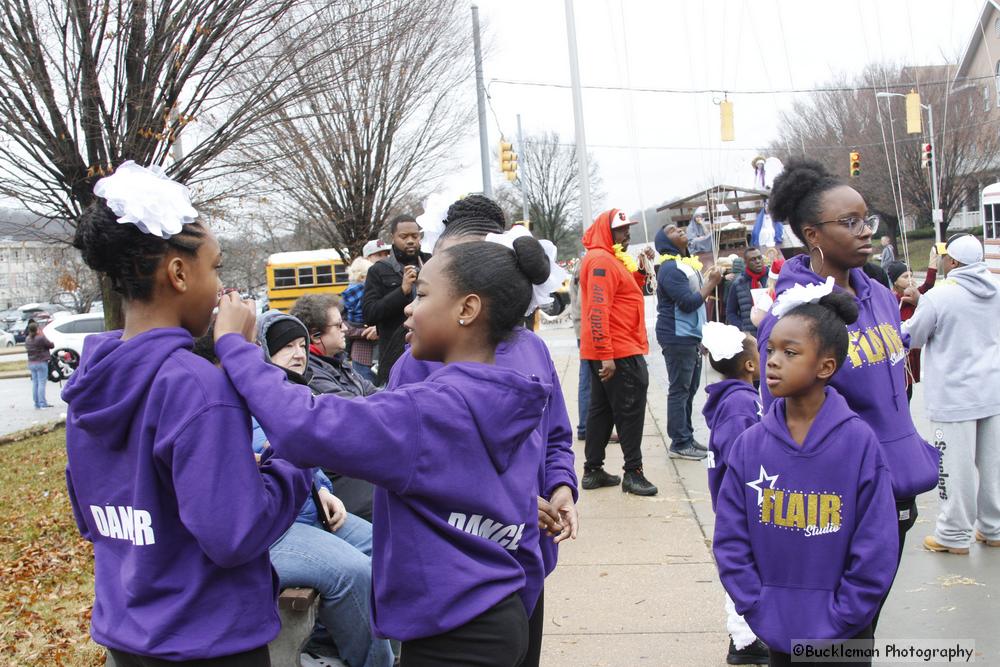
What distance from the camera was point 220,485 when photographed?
77.2 inches

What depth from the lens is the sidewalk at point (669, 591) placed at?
13.8ft

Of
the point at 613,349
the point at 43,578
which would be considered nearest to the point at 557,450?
the point at 613,349

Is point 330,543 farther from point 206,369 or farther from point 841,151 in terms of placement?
point 841,151

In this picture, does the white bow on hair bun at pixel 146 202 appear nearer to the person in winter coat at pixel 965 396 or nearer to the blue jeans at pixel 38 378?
the person in winter coat at pixel 965 396

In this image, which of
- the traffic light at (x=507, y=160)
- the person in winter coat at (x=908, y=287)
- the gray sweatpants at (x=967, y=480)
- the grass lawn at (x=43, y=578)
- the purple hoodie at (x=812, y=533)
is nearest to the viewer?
the purple hoodie at (x=812, y=533)

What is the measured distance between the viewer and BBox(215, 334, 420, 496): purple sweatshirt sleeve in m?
1.92

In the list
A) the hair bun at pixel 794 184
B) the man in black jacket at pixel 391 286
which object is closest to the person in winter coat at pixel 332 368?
the man in black jacket at pixel 391 286

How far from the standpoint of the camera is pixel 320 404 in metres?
1.96

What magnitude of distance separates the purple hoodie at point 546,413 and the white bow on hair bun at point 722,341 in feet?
4.23

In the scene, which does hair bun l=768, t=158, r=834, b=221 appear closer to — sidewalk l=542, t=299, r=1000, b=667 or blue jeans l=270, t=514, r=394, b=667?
sidewalk l=542, t=299, r=1000, b=667

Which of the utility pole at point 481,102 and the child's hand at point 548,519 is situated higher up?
the utility pole at point 481,102

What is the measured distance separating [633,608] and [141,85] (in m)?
5.05

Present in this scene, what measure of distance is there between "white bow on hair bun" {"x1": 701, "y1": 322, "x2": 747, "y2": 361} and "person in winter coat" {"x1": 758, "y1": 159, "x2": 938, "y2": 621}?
0.75 m

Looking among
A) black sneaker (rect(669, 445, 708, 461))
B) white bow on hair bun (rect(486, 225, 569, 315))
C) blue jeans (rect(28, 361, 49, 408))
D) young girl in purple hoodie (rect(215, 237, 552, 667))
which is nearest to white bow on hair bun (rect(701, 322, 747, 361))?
white bow on hair bun (rect(486, 225, 569, 315))
